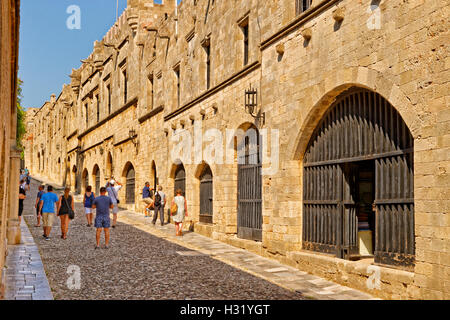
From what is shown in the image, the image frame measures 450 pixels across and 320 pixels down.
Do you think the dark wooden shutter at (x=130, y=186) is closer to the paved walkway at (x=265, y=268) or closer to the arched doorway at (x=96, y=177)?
the arched doorway at (x=96, y=177)

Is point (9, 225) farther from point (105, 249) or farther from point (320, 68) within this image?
point (320, 68)

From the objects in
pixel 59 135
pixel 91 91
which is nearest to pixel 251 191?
pixel 91 91

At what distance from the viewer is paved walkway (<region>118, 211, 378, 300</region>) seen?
836 centimetres

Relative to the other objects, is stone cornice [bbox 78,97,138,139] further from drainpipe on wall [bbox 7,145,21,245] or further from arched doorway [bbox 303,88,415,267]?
arched doorway [bbox 303,88,415,267]

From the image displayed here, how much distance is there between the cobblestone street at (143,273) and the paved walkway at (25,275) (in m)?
Answer: 0.16

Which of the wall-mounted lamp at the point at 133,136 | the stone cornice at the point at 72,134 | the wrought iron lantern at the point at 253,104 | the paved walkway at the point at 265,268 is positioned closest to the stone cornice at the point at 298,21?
the wrought iron lantern at the point at 253,104

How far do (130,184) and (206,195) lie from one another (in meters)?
10.4

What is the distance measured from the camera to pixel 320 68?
9820 millimetres

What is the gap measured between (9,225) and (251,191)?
229 inches

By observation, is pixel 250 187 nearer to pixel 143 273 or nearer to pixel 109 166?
pixel 143 273

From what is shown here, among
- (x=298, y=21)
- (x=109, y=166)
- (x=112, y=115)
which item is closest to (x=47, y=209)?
(x=298, y=21)

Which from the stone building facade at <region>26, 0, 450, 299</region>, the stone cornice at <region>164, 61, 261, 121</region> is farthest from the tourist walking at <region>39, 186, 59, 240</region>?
the stone cornice at <region>164, 61, 261, 121</region>

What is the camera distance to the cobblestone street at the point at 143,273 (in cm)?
781

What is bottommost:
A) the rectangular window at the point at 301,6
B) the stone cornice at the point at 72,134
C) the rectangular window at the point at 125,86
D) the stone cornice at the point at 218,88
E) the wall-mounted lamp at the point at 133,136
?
the wall-mounted lamp at the point at 133,136
